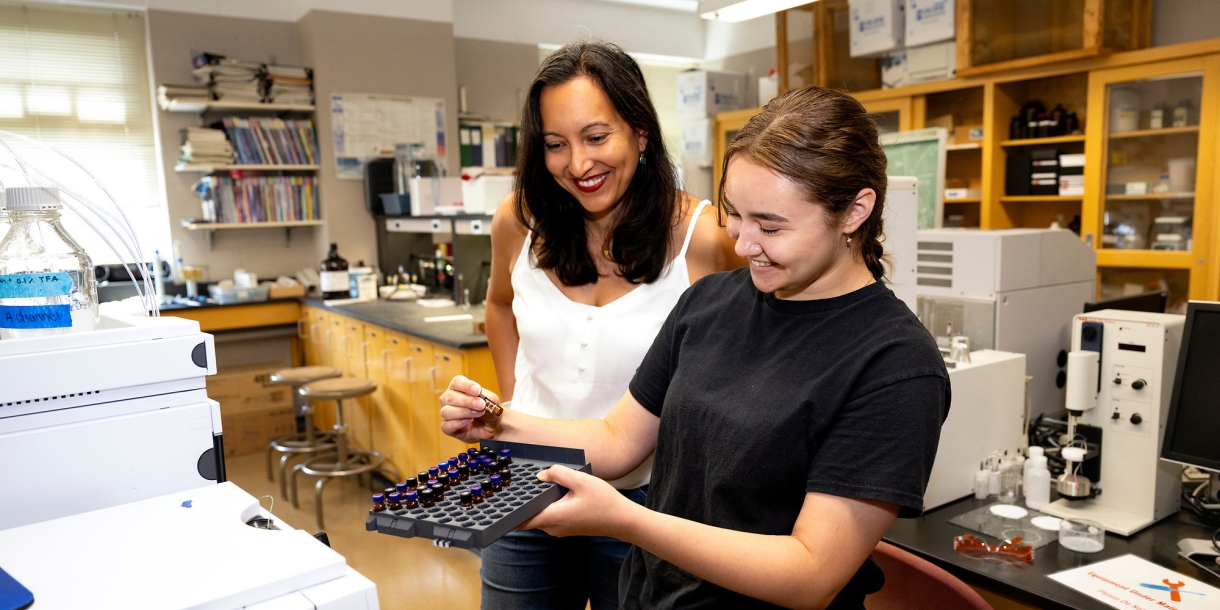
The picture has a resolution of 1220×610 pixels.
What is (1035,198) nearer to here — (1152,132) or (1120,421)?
(1152,132)

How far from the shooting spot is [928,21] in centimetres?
443

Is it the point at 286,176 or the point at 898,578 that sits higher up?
the point at 286,176

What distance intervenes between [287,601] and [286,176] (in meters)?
4.59

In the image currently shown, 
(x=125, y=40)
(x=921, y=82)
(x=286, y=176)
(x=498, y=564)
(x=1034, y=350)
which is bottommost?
(x=498, y=564)

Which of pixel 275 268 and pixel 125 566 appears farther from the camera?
pixel 275 268

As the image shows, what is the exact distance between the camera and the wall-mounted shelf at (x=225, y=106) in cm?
448

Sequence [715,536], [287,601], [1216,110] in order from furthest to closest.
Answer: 1. [1216,110]
2. [715,536]
3. [287,601]

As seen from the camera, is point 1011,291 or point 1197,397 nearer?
point 1197,397

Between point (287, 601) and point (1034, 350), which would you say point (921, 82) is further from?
point (287, 601)

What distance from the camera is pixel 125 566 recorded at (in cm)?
82

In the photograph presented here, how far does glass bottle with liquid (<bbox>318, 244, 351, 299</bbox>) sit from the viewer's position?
14.8 feet

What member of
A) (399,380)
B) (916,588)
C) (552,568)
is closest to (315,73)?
(399,380)

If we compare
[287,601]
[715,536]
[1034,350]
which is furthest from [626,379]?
[1034,350]

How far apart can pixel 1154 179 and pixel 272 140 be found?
4.74m
